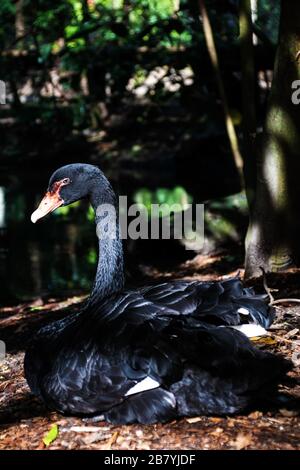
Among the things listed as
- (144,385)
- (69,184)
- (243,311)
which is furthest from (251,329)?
(69,184)

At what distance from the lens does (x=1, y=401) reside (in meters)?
3.84

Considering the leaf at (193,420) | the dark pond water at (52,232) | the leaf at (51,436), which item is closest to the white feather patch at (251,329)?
the leaf at (193,420)

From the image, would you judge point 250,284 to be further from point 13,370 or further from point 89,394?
point 89,394

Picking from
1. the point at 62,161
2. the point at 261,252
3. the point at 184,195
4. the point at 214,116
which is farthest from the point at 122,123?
the point at 261,252

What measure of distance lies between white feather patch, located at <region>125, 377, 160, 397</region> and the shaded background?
4273 mm

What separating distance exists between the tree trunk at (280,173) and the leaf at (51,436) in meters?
2.80

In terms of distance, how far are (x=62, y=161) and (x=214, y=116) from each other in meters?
12.2

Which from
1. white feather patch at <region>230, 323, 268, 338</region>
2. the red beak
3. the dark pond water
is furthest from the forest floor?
the dark pond water

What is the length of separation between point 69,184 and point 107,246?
1.73 feet

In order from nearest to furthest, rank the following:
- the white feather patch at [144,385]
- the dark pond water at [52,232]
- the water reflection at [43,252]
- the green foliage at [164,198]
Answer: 1. the white feather patch at [144,385]
2. the water reflection at [43,252]
3. the dark pond water at [52,232]
4. the green foliage at [164,198]

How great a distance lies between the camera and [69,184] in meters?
4.25

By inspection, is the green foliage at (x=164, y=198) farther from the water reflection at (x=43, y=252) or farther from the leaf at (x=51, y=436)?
the leaf at (x=51, y=436)

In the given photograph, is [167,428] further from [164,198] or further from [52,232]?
[164,198]

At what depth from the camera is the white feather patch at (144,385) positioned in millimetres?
3065
